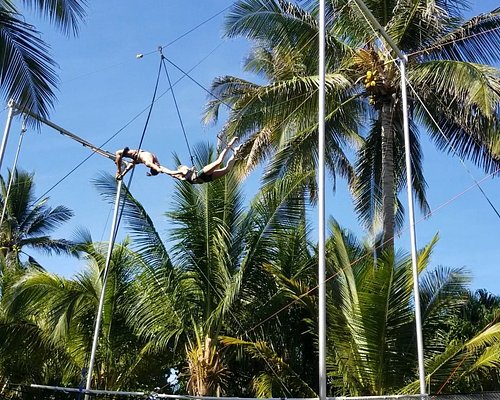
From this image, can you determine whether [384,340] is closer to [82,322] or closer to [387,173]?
[387,173]

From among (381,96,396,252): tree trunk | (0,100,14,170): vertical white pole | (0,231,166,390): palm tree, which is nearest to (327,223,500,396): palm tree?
(381,96,396,252): tree trunk

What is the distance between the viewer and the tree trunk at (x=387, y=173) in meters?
11.6

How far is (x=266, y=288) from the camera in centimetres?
1090

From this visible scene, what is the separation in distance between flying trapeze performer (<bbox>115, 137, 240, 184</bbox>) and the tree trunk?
14.8 feet

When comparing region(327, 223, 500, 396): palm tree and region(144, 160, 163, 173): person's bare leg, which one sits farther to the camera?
region(327, 223, 500, 396): palm tree

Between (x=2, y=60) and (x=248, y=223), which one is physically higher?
(x=2, y=60)

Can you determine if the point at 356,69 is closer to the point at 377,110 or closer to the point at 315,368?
the point at 377,110

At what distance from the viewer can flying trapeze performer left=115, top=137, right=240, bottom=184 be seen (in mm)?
7277

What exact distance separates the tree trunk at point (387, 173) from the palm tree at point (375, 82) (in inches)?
0.7

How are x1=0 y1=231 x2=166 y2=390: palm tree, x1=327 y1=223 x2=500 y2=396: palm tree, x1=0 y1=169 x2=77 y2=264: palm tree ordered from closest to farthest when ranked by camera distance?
x1=327 y1=223 x2=500 y2=396: palm tree → x1=0 y1=231 x2=166 y2=390: palm tree → x1=0 y1=169 x2=77 y2=264: palm tree

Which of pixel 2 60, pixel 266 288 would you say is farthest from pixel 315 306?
pixel 2 60

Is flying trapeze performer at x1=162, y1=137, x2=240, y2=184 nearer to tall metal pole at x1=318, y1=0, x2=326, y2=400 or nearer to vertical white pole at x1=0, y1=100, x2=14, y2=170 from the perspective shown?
tall metal pole at x1=318, y1=0, x2=326, y2=400

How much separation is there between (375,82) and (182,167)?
6.08 m

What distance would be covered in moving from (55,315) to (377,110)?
7.30 m
